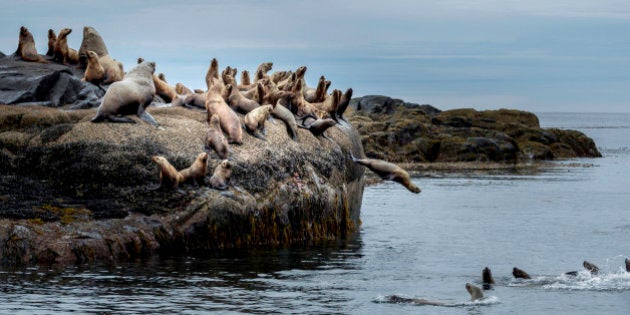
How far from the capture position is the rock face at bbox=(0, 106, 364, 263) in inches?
684

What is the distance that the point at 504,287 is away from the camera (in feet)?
54.1

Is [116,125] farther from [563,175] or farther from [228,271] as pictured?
[563,175]

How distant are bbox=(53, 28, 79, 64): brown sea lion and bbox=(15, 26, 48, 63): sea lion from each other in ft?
2.00

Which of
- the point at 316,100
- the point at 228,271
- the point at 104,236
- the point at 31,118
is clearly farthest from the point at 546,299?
the point at 316,100

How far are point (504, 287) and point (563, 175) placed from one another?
35315 mm

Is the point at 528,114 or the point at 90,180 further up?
the point at 528,114

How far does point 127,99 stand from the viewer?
19.7 metres

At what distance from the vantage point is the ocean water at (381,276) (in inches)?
568

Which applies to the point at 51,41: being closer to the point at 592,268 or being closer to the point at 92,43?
the point at 92,43

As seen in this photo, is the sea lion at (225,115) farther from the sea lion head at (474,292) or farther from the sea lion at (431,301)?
the sea lion head at (474,292)

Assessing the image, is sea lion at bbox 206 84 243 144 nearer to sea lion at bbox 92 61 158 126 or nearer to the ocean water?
sea lion at bbox 92 61 158 126

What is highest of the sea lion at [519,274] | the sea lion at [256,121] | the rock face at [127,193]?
the sea lion at [256,121]

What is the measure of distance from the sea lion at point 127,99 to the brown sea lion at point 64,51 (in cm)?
697

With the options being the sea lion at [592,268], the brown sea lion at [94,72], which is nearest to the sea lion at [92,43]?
the brown sea lion at [94,72]
